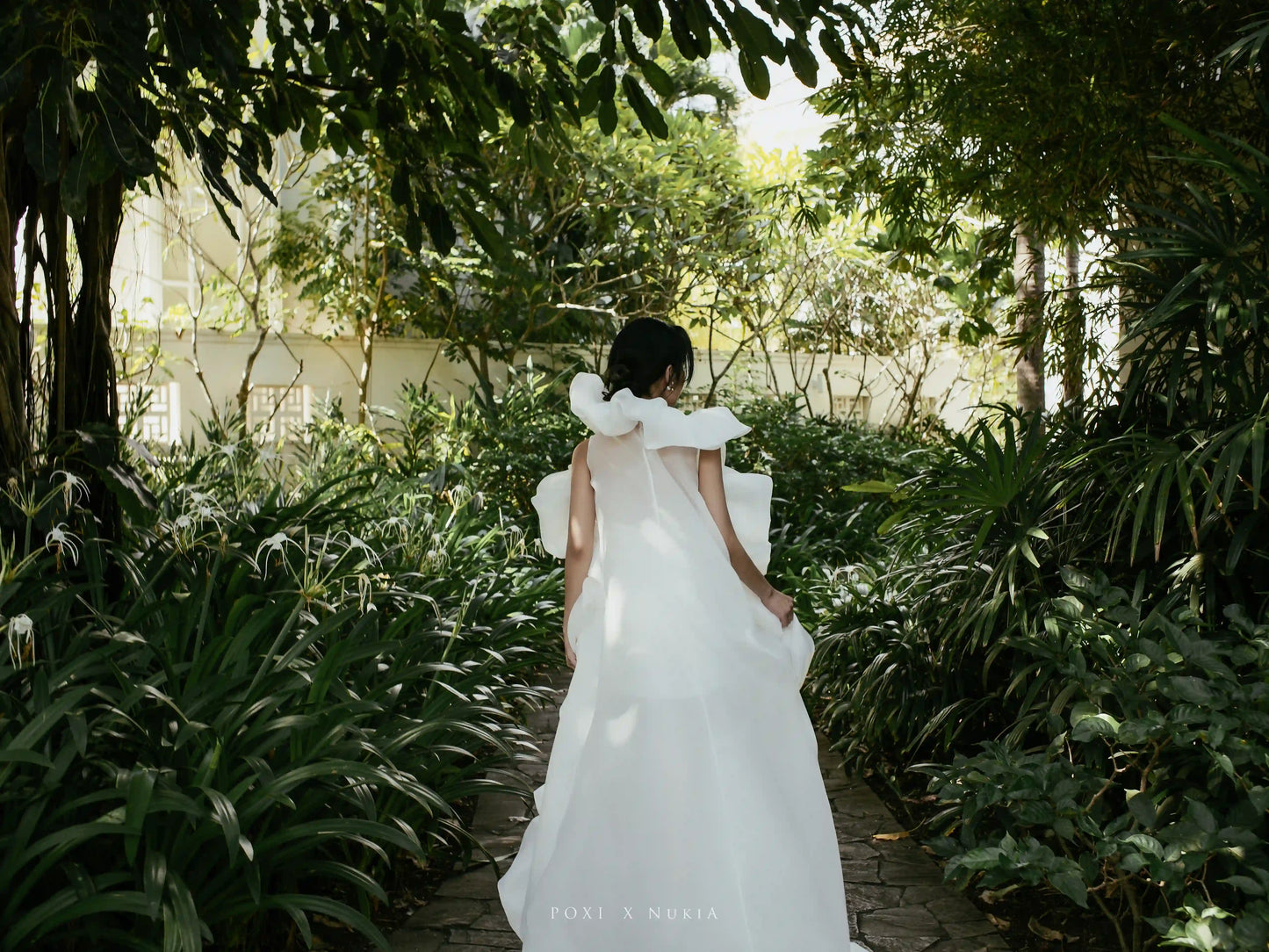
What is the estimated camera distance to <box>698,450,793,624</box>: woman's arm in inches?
111

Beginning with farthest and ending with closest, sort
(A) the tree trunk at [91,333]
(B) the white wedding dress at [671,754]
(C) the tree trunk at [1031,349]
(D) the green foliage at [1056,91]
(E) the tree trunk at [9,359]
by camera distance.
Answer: (C) the tree trunk at [1031,349], (D) the green foliage at [1056,91], (A) the tree trunk at [91,333], (E) the tree trunk at [9,359], (B) the white wedding dress at [671,754]

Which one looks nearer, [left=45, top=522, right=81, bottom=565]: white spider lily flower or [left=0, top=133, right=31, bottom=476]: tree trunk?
[left=45, top=522, right=81, bottom=565]: white spider lily flower

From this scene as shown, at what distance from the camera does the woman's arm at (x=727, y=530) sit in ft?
9.26

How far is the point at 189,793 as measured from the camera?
7.66 ft

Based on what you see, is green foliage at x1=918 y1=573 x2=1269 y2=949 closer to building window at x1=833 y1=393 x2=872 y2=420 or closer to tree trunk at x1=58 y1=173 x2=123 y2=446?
tree trunk at x1=58 y1=173 x2=123 y2=446

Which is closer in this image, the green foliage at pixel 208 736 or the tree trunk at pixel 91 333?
the green foliage at pixel 208 736

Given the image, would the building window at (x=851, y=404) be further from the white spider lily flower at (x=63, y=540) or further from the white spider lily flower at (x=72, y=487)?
the white spider lily flower at (x=63, y=540)

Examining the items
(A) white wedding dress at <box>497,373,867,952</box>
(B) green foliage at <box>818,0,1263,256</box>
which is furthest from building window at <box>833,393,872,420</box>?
(A) white wedding dress at <box>497,373,867,952</box>

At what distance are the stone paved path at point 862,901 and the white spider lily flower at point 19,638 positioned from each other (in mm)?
1154

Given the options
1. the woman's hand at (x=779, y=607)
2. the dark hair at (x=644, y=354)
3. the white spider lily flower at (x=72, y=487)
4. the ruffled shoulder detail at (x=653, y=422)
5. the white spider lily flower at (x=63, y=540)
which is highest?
the dark hair at (x=644, y=354)

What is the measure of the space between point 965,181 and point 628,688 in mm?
3661

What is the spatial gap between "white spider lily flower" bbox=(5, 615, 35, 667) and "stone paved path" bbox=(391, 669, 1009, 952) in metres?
1.15

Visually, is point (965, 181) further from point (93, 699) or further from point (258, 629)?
point (93, 699)

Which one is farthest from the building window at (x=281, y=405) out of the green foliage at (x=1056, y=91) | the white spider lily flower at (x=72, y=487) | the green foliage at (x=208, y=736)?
the white spider lily flower at (x=72, y=487)
